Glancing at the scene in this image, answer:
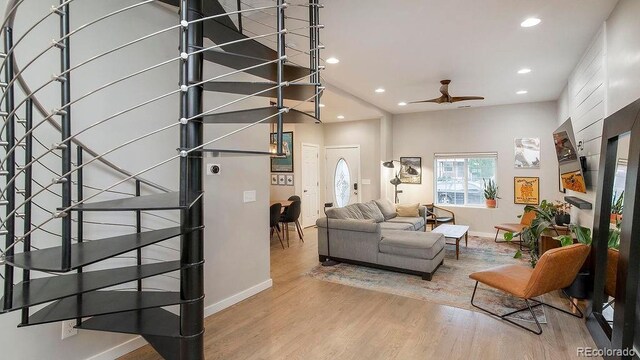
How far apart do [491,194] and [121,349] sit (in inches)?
260

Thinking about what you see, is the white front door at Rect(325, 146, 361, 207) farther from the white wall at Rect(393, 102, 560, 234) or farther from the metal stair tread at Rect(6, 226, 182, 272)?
the metal stair tread at Rect(6, 226, 182, 272)

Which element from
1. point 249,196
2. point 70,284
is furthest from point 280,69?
point 249,196

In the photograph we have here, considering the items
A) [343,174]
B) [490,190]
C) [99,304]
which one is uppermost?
[343,174]

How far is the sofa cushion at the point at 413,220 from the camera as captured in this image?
575cm

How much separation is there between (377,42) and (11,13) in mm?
2959

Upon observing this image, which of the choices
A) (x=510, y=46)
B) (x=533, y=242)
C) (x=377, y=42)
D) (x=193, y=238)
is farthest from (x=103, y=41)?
(x=533, y=242)

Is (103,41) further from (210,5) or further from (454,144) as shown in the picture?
(454,144)

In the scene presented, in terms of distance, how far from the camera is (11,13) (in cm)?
123

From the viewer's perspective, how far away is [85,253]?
140cm

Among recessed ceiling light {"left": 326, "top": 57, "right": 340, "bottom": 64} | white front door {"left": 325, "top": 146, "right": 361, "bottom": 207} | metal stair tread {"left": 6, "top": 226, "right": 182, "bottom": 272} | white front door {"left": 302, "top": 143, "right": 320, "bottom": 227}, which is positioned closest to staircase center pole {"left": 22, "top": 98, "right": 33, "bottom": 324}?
metal stair tread {"left": 6, "top": 226, "right": 182, "bottom": 272}

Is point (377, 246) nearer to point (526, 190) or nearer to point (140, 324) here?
point (140, 324)

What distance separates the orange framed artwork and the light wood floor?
12.6ft

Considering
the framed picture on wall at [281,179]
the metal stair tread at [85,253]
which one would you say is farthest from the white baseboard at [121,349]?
the framed picture on wall at [281,179]

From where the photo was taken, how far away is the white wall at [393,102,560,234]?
20.1 ft
